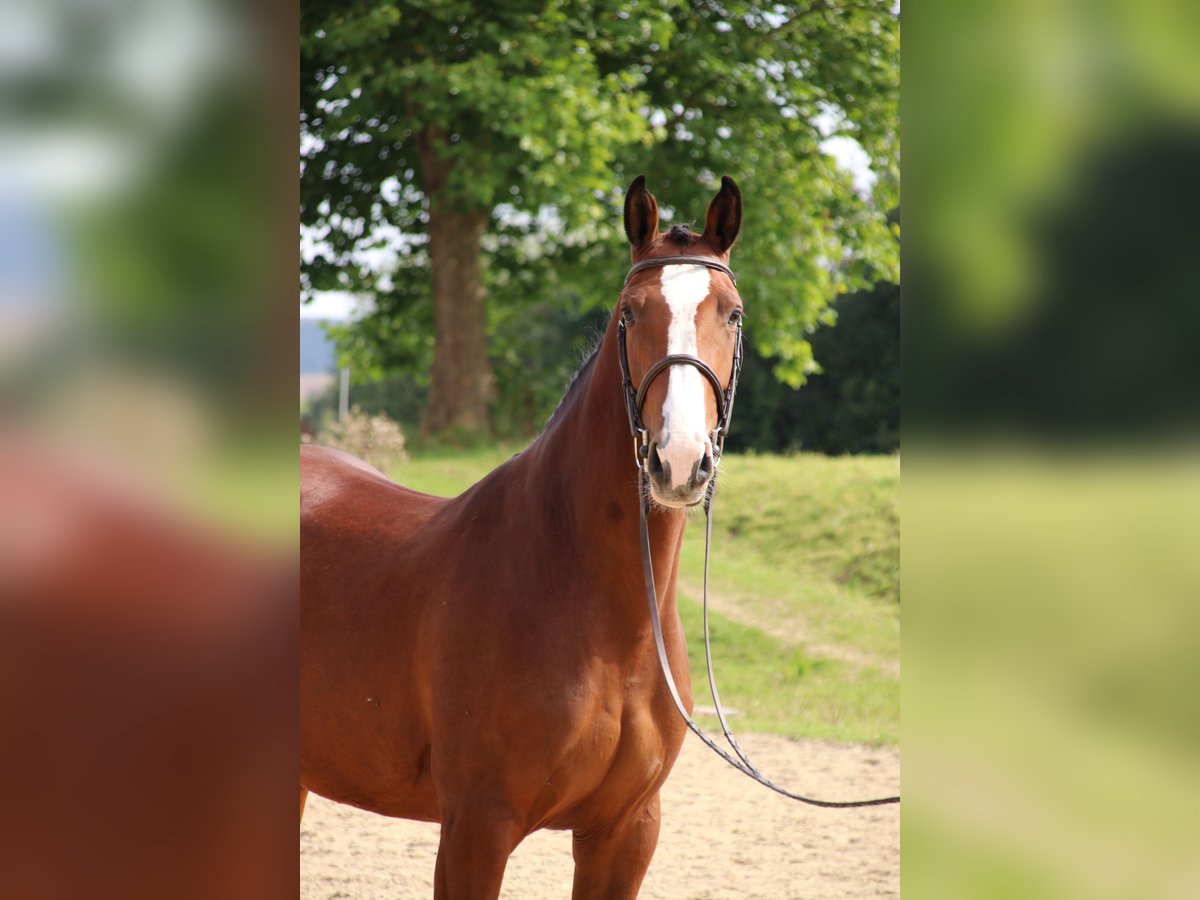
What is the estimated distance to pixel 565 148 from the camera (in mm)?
11258

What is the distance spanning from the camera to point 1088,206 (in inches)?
37.0

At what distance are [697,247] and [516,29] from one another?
1065cm

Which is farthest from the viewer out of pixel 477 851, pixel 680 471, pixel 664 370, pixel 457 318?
pixel 457 318

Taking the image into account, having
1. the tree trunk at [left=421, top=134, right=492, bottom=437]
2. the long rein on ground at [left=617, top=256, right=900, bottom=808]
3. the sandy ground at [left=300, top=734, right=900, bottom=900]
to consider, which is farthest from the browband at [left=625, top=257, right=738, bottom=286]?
the tree trunk at [left=421, top=134, right=492, bottom=437]

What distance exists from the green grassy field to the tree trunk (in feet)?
3.57

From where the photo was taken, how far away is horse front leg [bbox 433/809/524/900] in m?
2.73

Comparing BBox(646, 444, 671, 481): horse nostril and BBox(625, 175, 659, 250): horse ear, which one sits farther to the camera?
BBox(625, 175, 659, 250): horse ear

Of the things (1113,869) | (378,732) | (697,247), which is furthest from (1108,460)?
(378,732)

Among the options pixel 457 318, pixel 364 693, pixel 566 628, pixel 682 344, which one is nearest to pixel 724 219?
pixel 682 344

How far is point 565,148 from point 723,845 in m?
7.45

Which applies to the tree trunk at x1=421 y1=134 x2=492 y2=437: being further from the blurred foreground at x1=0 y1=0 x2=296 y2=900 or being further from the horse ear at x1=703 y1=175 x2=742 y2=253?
the blurred foreground at x1=0 y1=0 x2=296 y2=900

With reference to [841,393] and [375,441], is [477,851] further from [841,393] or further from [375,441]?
[841,393]

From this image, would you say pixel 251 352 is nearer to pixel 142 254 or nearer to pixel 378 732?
pixel 142 254

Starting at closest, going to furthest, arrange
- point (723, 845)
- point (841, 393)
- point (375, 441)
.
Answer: point (723, 845)
point (375, 441)
point (841, 393)
